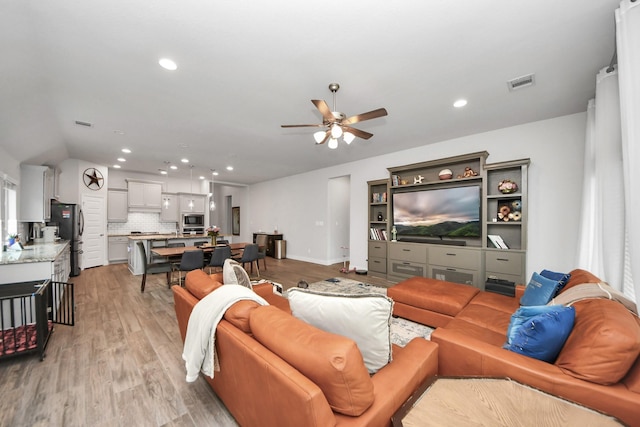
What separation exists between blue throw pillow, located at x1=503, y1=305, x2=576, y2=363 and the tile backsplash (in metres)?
9.23

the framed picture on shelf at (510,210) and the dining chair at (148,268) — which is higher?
the framed picture on shelf at (510,210)

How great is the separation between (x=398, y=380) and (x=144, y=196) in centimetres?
876

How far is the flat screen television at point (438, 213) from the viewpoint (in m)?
4.28

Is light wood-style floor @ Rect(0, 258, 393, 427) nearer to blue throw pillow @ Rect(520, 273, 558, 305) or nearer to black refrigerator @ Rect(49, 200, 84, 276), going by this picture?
blue throw pillow @ Rect(520, 273, 558, 305)

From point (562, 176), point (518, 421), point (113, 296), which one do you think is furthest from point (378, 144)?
point (113, 296)

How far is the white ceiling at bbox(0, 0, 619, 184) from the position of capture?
1.76 m

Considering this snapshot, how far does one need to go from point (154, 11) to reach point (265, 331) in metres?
2.25

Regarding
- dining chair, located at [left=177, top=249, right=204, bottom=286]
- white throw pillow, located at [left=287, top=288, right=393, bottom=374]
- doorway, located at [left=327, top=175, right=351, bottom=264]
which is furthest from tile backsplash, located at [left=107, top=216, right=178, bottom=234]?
white throw pillow, located at [left=287, top=288, right=393, bottom=374]

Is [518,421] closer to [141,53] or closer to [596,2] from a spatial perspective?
[596,2]

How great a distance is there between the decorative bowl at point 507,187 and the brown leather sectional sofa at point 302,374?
356 centimetres

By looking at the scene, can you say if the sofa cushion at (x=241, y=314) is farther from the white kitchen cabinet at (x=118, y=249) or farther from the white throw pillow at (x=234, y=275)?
the white kitchen cabinet at (x=118, y=249)

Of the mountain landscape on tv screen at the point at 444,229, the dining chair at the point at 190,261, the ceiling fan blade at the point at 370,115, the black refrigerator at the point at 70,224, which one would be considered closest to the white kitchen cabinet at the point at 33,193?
the black refrigerator at the point at 70,224

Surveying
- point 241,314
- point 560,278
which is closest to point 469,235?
point 560,278

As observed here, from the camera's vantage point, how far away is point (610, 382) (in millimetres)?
1142
